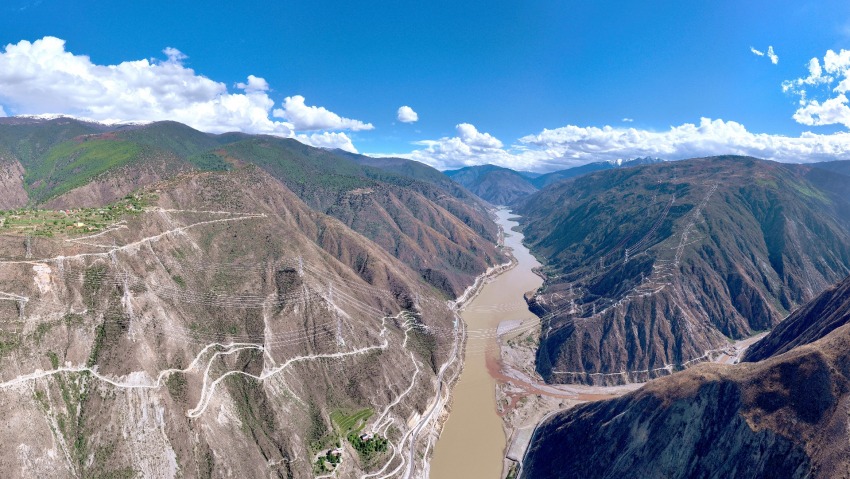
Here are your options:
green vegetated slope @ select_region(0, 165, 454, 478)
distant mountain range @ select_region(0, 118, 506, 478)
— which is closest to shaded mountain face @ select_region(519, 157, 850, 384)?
distant mountain range @ select_region(0, 118, 506, 478)

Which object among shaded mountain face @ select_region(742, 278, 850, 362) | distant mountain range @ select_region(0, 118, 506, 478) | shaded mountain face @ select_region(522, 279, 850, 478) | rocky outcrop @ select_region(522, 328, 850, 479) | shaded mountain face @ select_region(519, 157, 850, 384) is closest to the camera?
rocky outcrop @ select_region(522, 328, 850, 479)

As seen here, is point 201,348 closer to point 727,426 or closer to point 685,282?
point 727,426

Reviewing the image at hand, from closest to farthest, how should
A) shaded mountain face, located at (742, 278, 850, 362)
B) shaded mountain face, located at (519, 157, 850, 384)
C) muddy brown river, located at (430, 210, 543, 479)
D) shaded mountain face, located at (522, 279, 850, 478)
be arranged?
shaded mountain face, located at (522, 279, 850, 478), shaded mountain face, located at (742, 278, 850, 362), muddy brown river, located at (430, 210, 543, 479), shaded mountain face, located at (519, 157, 850, 384)

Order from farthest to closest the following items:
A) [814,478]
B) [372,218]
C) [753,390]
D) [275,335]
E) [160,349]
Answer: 1. [372,218]
2. [275,335]
3. [160,349]
4. [753,390]
5. [814,478]

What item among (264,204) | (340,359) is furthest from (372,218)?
(340,359)

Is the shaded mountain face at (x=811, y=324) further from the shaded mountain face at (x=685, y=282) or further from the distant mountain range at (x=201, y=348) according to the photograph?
the distant mountain range at (x=201, y=348)

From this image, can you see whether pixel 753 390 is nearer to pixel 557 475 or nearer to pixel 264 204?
pixel 557 475

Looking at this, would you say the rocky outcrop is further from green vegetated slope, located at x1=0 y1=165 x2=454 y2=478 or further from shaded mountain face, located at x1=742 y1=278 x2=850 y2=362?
green vegetated slope, located at x1=0 y1=165 x2=454 y2=478
